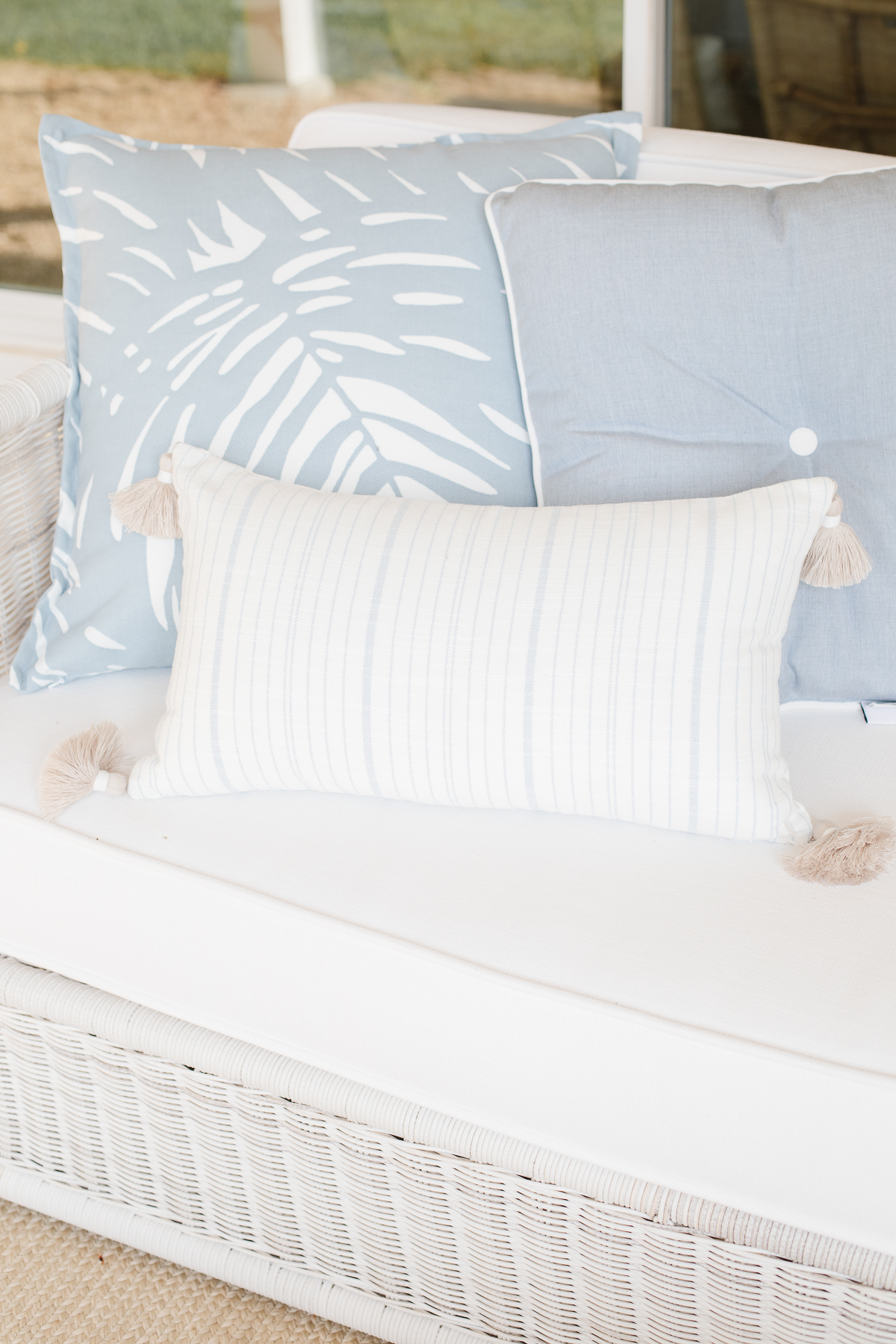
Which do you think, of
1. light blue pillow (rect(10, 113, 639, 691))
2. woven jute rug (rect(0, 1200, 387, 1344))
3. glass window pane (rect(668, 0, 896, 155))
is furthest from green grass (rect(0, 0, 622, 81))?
woven jute rug (rect(0, 1200, 387, 1344))

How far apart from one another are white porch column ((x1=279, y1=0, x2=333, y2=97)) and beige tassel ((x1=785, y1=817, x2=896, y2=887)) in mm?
1493

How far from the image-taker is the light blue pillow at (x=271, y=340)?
1045 mm

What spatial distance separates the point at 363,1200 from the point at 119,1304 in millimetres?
285

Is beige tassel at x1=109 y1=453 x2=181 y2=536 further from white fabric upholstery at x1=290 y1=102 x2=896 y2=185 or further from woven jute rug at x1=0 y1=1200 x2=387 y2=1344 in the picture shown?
woven jute rug at x1=0 y1=1200 x2=387 y2=1344

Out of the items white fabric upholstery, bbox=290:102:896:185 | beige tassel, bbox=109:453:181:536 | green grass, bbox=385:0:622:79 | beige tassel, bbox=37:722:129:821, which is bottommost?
beige tassel, bbox=37:722:129:821

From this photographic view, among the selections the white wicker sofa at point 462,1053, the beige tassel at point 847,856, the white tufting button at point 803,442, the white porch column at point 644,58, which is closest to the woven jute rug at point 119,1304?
the white wicker sofa at point 462,1053

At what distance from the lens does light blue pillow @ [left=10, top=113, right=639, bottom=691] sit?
3.43ft

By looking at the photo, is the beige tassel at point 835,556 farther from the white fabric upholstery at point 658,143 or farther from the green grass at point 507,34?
the green grass at point 507,34

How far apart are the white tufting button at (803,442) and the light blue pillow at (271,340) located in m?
0.23

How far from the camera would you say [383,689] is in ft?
2.78

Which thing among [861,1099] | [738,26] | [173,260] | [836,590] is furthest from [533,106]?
[861,1099]

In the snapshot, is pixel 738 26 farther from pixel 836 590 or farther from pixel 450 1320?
pixel 450 1320

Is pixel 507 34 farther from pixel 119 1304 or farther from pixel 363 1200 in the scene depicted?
pixel 119 1304

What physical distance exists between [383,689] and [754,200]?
1.80ft
